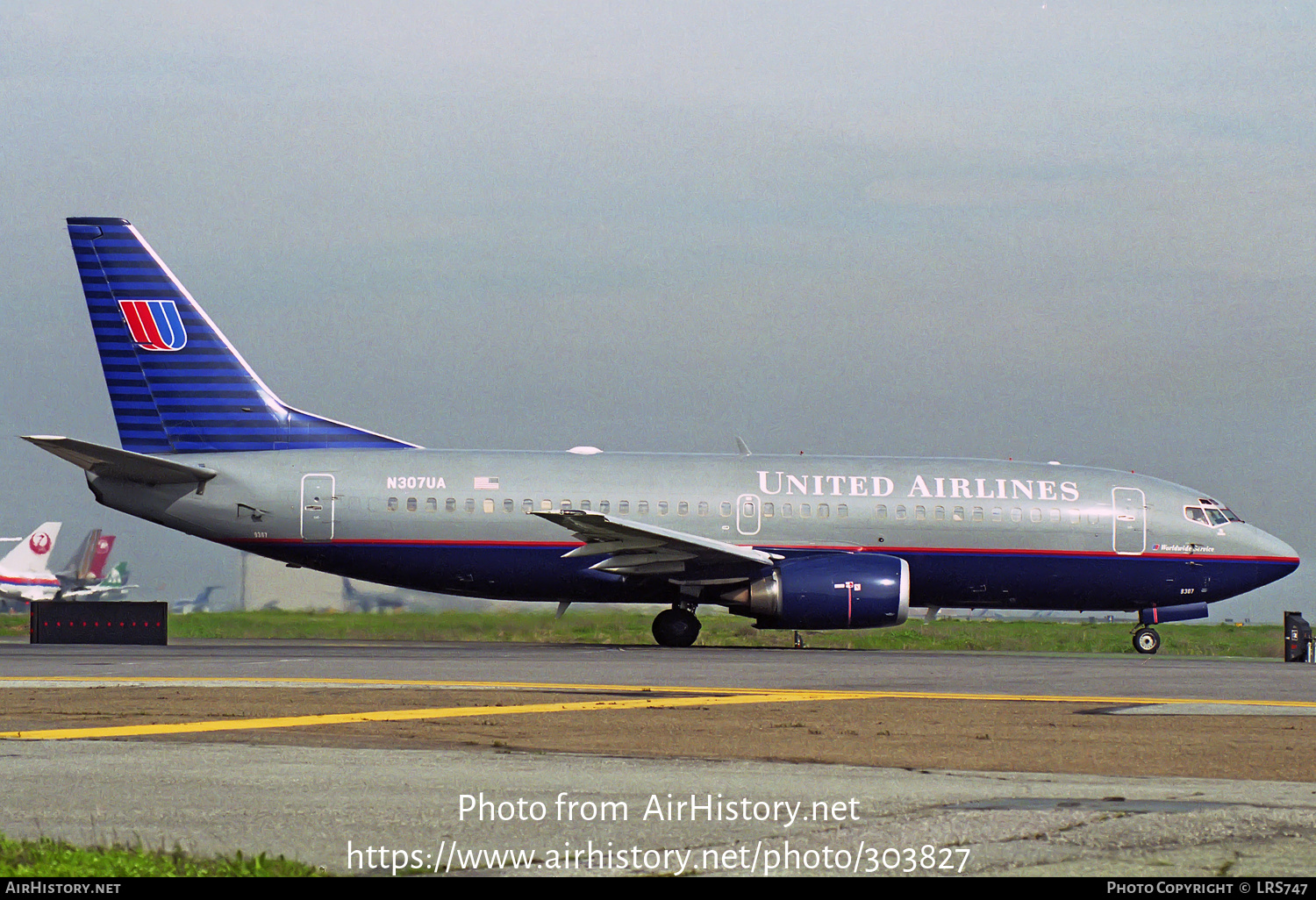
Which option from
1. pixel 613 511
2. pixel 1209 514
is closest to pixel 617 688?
pixel 613 511

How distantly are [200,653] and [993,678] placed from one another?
11.7m

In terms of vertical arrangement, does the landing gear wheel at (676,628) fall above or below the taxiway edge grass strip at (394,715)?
below

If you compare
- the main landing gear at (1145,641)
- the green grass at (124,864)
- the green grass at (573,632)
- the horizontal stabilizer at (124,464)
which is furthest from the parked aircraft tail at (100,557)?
the green grass at (124,864)

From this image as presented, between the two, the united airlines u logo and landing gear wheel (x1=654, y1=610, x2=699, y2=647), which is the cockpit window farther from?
the united airlines u logo

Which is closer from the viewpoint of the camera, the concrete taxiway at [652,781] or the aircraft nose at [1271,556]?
the concrete taxiway at [652,781]

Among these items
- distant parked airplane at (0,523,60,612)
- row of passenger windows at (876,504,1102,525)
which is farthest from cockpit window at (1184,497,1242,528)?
distant parked airplane at (0,523,60,612)

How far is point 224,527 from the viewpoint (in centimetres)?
2603

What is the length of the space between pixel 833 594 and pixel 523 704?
39.7ft

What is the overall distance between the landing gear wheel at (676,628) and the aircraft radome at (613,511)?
1.4 inches

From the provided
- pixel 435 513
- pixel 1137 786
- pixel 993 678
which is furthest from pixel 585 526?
pixel 1137 786

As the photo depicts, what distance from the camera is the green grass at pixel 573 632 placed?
93.8ft

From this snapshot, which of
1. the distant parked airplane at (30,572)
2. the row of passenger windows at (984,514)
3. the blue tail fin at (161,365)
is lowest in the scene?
the distant parked airplane at (30,572)

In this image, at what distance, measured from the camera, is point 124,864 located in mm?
5484

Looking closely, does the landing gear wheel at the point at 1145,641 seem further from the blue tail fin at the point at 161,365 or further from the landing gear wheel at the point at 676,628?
the blue tail fin at the point at 161,365
